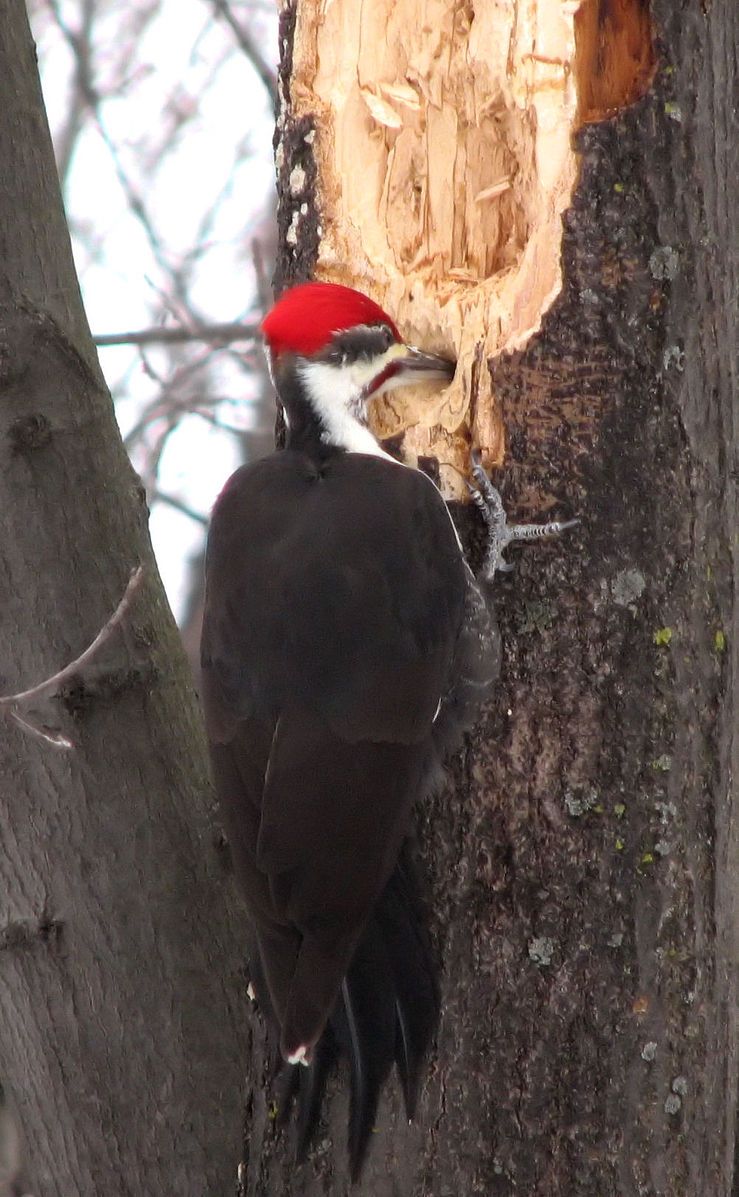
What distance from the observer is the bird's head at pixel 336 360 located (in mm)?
2338

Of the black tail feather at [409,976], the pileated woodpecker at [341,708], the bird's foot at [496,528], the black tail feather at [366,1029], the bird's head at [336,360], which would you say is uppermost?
the bird's head at [336,360]

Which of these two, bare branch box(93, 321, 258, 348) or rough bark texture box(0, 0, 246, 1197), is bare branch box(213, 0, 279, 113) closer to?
bare branch box(93, 321, 258, 348)

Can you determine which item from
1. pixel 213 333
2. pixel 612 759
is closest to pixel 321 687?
pixel 612 759

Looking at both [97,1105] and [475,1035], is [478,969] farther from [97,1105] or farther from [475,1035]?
[97,1105]

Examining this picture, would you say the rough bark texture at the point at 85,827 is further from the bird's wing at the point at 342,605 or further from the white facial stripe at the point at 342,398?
the white facial stripe at the point at 342,398

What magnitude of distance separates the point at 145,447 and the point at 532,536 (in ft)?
12.9

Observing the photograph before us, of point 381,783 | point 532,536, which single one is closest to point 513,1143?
point 381,783

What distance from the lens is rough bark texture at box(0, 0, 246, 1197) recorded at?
6.83 ft

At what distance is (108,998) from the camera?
2.10 meters

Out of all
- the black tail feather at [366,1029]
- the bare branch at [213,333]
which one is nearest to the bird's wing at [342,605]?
the black tail feather at [366,1029]

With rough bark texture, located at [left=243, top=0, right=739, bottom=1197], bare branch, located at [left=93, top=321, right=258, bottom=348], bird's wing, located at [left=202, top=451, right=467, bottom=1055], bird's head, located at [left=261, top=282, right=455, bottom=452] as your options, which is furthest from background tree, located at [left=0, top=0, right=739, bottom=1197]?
bare branch, located at [left=93, top=321, right=258, bottom=348]

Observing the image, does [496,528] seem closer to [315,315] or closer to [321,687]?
[321,687]

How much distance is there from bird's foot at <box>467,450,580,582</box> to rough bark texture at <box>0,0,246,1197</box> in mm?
554

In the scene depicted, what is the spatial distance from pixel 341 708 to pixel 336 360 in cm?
70
